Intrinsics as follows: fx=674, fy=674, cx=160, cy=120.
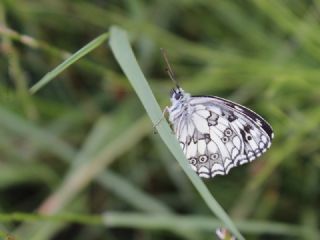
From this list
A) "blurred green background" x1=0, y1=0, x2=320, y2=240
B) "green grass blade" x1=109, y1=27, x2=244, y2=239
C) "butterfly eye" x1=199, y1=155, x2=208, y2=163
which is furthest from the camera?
"blurred green background" x1=0, y1=0, x2=320, y2=240

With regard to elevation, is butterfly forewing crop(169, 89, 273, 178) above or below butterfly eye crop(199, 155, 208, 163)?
above

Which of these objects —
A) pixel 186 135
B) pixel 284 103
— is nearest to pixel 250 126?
pixel 186 135

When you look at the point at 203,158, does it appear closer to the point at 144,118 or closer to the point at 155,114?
the point at 155,114

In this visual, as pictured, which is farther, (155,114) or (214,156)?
(214,156)

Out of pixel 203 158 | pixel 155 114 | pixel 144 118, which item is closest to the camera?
pixel 155 114

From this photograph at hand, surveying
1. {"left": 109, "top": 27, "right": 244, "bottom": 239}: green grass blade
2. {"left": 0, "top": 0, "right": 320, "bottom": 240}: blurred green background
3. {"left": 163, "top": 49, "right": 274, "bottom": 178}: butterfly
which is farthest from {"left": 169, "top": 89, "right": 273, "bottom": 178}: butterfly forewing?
{"left": 0, "top": 0, "right": 320, "bottom": 240}: blurred green background

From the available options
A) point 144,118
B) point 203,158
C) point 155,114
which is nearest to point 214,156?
point 203,158

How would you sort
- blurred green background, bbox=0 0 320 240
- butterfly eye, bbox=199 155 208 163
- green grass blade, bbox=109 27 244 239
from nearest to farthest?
green grass blade, bbox=109 27 244 239
butterfly eye, bbox=199 155 208 163
blurred green background, bbox=0 0 320 240

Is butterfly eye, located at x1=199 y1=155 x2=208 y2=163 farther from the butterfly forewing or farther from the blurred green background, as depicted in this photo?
the blurred green background
